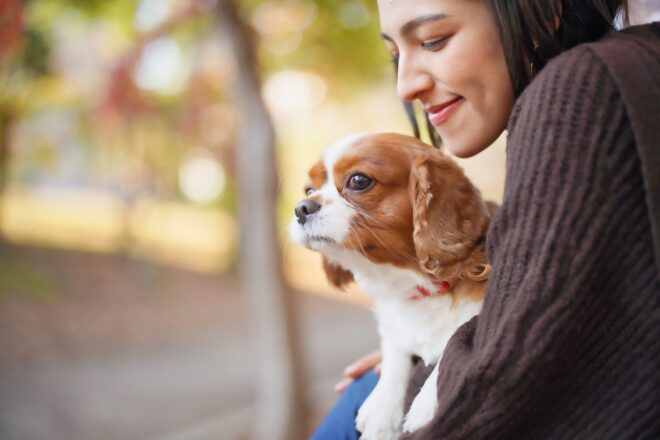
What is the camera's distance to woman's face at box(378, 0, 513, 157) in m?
1.52

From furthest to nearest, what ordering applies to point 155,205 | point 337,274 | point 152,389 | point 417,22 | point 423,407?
point 155,205
point 152,389
point 337,274
point 417,22
point 423,407

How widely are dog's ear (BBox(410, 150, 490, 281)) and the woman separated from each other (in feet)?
1.48

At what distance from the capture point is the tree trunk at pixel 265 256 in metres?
4.79

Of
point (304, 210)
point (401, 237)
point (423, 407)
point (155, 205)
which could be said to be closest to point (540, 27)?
point (401, 237)

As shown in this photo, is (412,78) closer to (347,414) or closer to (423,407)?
(423,407)

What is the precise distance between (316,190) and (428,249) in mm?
416

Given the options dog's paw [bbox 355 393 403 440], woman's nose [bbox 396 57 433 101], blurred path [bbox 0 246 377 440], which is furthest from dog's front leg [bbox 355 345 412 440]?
blurred path [bbox 0 246 377 440]

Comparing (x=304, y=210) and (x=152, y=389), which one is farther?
(x=152, y=389)

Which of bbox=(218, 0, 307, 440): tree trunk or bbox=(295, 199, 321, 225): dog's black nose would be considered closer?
bbox=(295, 199, 321, 225): dog's black nose

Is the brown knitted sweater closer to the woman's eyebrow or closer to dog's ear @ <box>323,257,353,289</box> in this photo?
the woman's eyebrow

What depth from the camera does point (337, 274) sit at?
2184mm

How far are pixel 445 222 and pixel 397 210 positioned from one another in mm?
143

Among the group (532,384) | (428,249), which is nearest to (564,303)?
(532,384)

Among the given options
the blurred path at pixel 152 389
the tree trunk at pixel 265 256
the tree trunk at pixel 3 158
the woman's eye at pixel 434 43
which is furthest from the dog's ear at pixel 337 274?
the tree trunk at pixel 3 158
